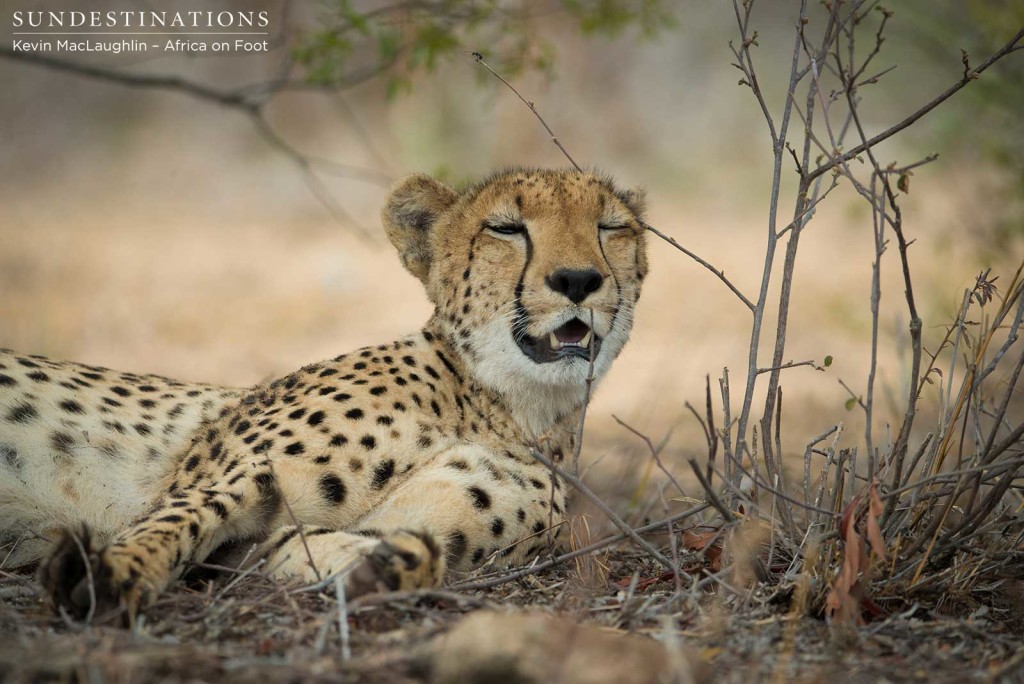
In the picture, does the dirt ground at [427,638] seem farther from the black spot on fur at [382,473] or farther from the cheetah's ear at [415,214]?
the cheetah's ear at [415,214]

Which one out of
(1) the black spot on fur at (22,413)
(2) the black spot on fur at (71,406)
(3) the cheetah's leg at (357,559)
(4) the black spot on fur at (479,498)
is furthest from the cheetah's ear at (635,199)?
(1) the black spot on fur at (22,413)

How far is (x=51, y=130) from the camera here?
14.6m

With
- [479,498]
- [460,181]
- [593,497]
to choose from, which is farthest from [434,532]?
[460,181]

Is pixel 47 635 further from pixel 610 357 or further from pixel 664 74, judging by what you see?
pixel 664 74

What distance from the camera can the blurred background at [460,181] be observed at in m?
6.11

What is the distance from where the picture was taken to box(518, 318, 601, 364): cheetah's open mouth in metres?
3.16

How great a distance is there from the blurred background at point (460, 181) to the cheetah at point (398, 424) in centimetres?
51

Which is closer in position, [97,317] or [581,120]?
[97,317]

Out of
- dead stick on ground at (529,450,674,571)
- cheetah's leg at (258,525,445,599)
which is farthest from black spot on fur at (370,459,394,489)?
dead stick on ground at (529,450,674,571)

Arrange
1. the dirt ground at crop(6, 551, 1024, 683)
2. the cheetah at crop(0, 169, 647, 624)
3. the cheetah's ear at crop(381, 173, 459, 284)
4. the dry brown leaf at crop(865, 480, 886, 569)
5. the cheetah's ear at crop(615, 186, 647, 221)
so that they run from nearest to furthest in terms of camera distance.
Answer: the dirt ground at crop(6, 551, 1024, 683)
the dry brown leaf at crop(865, 480, 886, 569)
the cheetah at crop(0, 169, 647, 624)
the cheetah's ear at crop(381, 173, 459, 284)
the cheetah's ear at crop(615, 186, 647, 221)

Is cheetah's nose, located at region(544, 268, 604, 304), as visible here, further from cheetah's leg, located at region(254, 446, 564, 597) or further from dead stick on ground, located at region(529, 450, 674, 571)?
dead stick on ground, located at region(529, 450, 674, 571)

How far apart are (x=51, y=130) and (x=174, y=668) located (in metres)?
14.2

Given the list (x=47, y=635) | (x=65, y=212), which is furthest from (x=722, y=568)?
(x=65, y=212)

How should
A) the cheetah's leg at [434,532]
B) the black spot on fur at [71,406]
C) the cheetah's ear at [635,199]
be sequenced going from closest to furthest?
the cheetah's leg at [434,532] < the black spot on fur at [71,406] < the cheetah's ear at [635,199]
